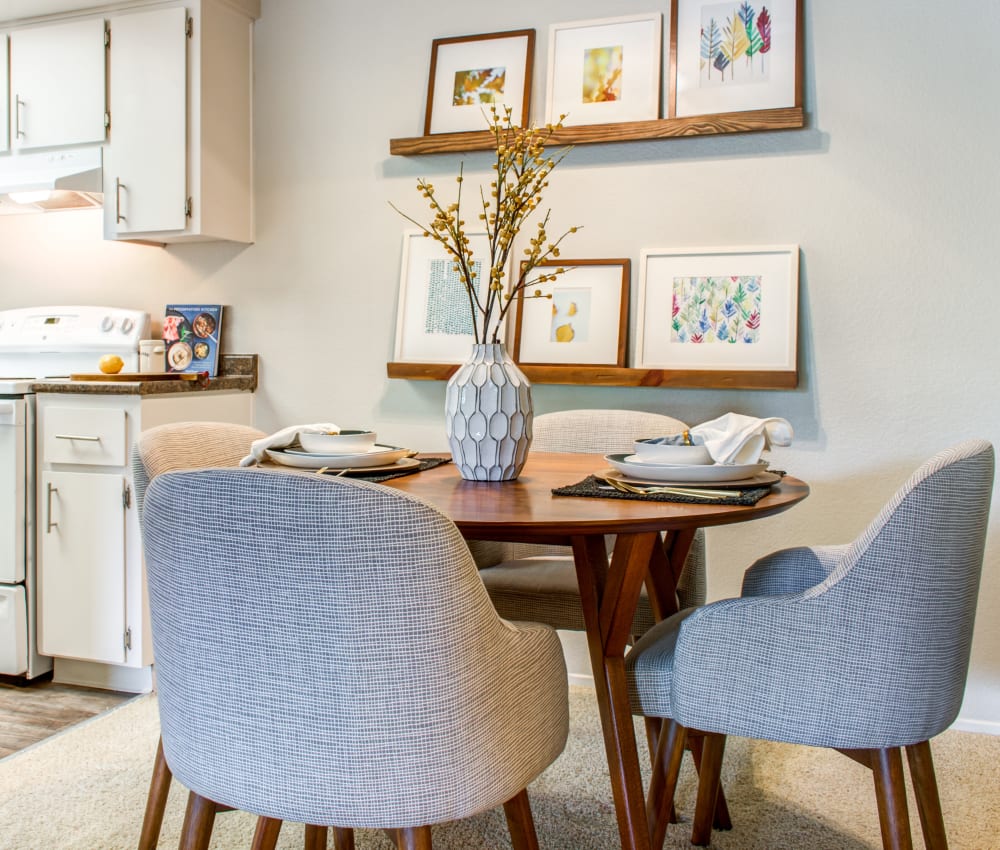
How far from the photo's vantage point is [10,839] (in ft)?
6.09

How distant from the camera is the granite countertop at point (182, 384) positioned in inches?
105

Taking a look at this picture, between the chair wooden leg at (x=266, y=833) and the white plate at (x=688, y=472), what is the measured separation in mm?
813

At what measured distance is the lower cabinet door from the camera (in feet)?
8.87

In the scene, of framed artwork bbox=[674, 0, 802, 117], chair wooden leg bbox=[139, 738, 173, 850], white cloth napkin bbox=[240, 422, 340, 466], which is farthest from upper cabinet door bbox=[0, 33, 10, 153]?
chair wooden leg bbox=[139, 738, 173, 850]

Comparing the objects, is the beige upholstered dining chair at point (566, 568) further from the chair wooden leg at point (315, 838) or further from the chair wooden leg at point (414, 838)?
the chair wooden leg at point (414, 838)

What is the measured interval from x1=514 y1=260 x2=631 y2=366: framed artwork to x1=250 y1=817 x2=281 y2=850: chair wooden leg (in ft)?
5.83

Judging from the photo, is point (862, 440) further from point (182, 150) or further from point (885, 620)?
point (182, 150)

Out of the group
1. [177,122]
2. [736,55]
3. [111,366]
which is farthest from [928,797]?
[177,122]

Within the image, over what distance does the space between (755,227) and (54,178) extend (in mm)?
2281

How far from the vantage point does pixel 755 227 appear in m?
2.64

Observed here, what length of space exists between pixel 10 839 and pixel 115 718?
686 mm

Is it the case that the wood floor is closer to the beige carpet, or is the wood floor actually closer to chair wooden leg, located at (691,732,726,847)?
the beige carpet

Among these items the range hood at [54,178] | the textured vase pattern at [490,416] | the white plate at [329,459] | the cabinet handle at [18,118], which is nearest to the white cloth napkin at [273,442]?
the white plate at [329,459]

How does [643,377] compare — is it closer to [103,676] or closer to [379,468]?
[379,468]
